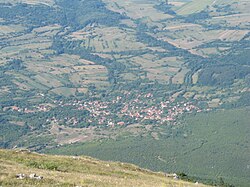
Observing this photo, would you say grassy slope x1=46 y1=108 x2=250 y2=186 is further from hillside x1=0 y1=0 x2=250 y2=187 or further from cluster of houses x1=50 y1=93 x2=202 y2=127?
cluster of houses x1=50 y1=93 x2=202 y2=127

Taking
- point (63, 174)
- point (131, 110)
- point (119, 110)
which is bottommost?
point (119, 110)

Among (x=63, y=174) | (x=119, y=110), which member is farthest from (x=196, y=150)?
(x=63, y=174)

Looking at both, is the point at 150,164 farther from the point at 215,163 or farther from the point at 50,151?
the point at 50,151

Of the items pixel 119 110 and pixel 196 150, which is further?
pixel 119 110

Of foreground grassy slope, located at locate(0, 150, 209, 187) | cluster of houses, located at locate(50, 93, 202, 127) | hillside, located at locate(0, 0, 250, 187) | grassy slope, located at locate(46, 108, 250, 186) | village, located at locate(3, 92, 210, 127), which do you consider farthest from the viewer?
cluster of houses, located at locate(50, 93, 202, 127)

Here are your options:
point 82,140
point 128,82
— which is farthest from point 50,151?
point 128,82

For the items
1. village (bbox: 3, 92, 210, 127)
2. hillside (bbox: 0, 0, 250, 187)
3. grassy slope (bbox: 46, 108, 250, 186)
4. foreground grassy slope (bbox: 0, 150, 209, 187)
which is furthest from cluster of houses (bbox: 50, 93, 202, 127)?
foreground grassy slope (bbox: 0, 150, 209, 187)

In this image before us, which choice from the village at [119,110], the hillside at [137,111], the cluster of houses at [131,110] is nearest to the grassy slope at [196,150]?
the hillside at [137,111]

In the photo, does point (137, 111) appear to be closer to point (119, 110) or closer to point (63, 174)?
point (119, 110)
